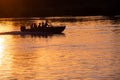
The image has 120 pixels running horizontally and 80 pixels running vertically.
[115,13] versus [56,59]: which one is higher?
[56,59]

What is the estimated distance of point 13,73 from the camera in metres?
44.8

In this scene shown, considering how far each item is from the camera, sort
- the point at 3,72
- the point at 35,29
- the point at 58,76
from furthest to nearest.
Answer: the point at 35,29
the point at 3,72
the point at 58,76

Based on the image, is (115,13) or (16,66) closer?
(16,66)

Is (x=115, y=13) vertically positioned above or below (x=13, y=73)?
below

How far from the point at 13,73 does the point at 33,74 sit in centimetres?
151

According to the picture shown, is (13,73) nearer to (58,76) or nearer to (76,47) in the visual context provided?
(58,76)

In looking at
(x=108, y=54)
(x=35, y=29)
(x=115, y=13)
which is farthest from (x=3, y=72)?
(x=115, y=13)

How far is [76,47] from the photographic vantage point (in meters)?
67.0

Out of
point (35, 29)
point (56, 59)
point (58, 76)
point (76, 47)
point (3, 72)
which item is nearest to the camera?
point (58, 76)

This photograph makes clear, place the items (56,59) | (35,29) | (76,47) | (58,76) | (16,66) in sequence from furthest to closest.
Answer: (35,29) → (76,47) → (56,59) → (16,66) → (58,76)

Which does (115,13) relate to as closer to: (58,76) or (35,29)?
(35,29)

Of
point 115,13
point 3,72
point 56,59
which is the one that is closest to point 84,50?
point 56,59

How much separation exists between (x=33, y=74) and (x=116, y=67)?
607 cm

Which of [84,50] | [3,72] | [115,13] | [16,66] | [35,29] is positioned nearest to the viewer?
[3,72]
